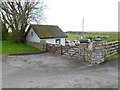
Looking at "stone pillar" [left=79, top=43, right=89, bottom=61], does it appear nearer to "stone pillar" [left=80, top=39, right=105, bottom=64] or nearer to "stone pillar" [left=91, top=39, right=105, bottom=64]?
"stone pillar" [left=80, top=39, right=105, bottom=64]

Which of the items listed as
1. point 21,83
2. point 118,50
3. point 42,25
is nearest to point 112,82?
point 21,83

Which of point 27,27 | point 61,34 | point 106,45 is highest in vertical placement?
point 27,27

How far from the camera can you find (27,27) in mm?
24188

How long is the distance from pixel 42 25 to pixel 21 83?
18668 mm

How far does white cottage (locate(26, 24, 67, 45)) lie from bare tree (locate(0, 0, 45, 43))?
4.75 feet

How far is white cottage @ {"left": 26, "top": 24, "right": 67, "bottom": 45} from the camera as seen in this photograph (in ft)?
68.4

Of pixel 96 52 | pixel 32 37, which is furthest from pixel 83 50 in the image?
pixel 32 37

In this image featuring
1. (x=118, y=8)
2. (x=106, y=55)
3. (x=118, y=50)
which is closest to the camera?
(x=106, y=55)

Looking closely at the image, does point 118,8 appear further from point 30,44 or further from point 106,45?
point 30,44

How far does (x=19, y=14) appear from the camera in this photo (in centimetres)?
2239

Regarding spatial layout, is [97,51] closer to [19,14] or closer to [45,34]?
[45,34]

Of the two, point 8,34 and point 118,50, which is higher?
point 8,34

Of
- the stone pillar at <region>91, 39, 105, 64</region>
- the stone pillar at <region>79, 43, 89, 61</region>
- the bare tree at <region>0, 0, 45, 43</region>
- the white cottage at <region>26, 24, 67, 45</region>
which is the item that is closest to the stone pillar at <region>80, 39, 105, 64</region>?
the stone pillar at <region>91, 39, 105, 64</region>

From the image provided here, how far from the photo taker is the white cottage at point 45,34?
68.4ft
